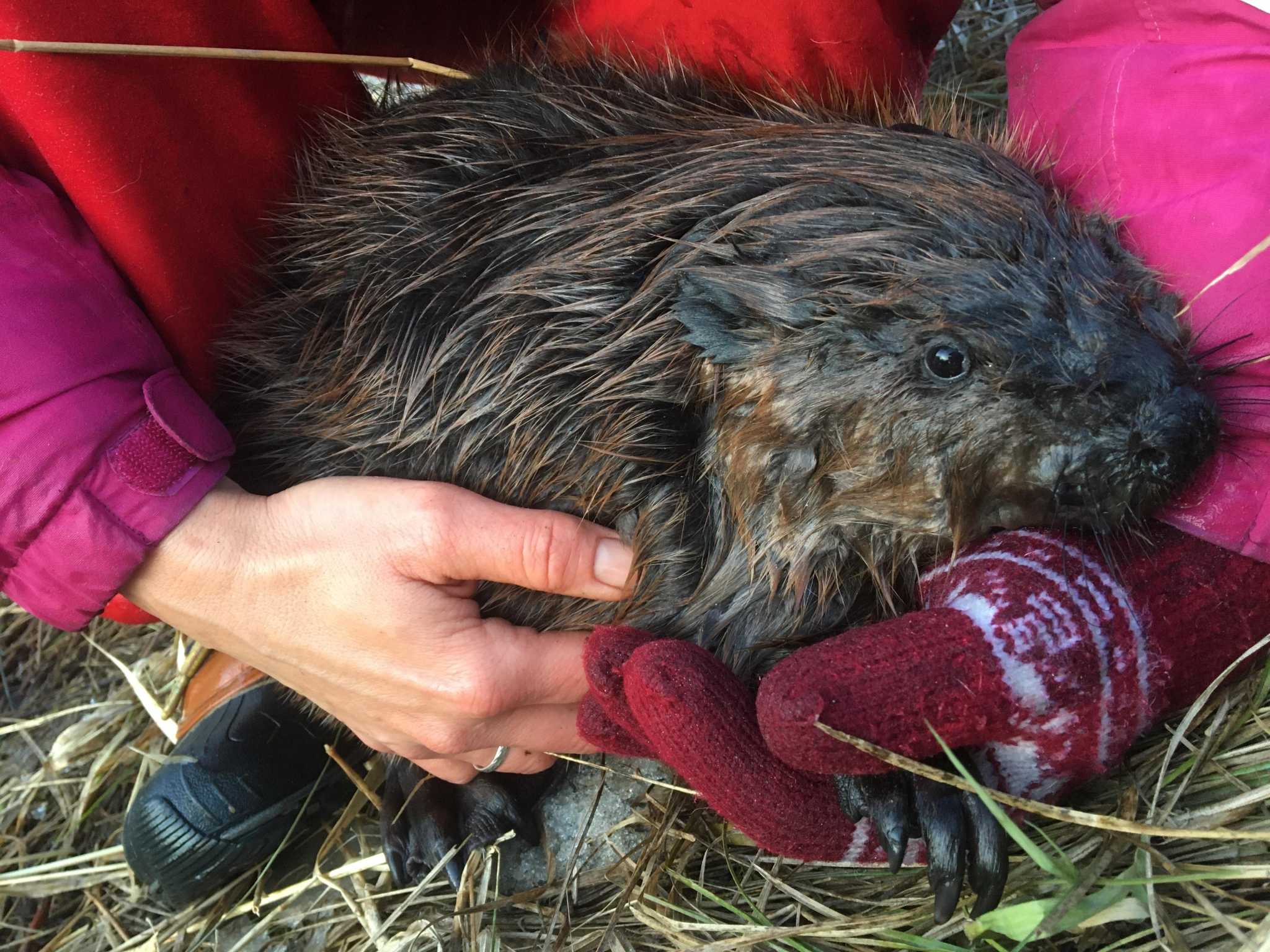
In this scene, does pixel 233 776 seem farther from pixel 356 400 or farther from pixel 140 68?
pixel 140 68

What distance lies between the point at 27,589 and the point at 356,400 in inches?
22.1

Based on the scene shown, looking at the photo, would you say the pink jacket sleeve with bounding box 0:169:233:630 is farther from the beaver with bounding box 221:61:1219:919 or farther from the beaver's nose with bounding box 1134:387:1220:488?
the beaver's nose with bounding box 1134:387:1220:488

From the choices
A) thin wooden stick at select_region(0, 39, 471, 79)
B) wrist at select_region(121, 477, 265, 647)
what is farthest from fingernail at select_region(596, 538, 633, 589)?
thin wooden stick at select_region(0, 39, 471, 79)

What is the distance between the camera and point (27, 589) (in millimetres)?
1574

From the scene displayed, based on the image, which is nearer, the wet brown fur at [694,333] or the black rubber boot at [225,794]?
the wet brown fur at [694,333]

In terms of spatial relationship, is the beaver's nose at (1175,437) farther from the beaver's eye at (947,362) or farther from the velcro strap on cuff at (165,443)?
the velcro strap on cuff at (165,443)

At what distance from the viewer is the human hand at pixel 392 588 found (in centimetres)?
154

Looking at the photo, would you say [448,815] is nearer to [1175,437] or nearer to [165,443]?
[165,443]

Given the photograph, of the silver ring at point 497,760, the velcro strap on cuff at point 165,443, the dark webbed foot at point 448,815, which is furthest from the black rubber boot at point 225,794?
the velcro strap on cuff at point 165,443

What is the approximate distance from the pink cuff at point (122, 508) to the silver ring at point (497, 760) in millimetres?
685

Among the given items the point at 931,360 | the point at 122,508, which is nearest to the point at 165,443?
the point at 122,508

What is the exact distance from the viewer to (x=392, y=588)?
1.59 meters

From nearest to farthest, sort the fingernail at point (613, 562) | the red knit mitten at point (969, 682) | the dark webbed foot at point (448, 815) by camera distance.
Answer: the red knit mitten at point (969, 682)
the fingernail at point (613, 562)
the dark webbed foot at point (448, 815)

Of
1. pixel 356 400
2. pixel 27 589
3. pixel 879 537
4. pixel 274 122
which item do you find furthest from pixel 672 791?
pixel 274 122
